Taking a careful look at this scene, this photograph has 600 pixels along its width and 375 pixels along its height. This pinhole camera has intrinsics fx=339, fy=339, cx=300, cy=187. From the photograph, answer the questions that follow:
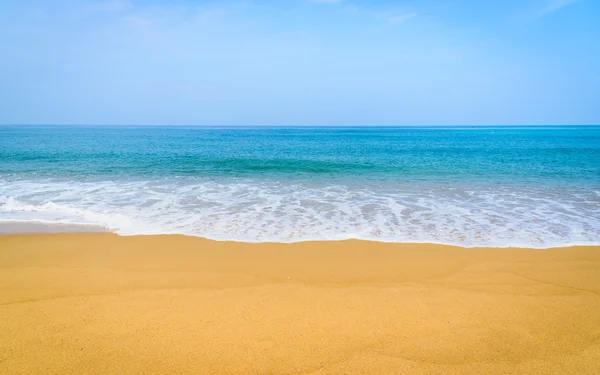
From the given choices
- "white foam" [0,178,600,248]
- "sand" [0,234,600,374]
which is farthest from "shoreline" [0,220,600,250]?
"sand" [0,234,600,374]

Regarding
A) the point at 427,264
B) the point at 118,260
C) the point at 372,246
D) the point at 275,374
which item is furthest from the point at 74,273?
the point at 427,264

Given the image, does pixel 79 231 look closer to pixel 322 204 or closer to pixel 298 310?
pixel 298 310

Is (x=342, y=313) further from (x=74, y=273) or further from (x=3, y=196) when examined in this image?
(x=3, y=196)

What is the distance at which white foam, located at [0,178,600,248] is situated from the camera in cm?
752

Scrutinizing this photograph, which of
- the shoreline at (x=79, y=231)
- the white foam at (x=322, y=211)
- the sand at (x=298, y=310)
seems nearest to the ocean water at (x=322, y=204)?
the white foam at (x=322, y=211)

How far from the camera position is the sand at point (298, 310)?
10.8 ft

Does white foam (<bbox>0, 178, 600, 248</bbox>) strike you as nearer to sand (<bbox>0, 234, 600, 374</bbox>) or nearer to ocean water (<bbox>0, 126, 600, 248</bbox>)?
ocean water (<bbox>0, 126, 600, 248</bbox>)

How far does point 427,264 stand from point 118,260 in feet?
17.6

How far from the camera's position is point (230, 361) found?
325 cm

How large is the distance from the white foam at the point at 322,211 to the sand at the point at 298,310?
1048 mm

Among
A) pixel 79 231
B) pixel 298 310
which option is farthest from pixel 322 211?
pixel 79 231

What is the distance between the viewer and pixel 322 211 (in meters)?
9.75

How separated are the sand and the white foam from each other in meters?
1.05

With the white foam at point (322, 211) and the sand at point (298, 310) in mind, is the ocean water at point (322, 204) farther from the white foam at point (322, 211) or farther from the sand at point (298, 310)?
the sand at point (298, 310)
